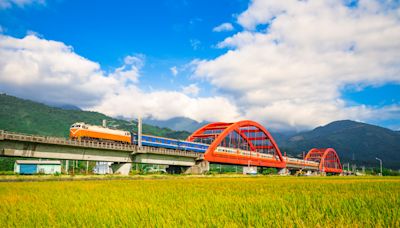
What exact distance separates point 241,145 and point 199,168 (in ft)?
125

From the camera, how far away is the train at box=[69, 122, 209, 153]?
51.7m

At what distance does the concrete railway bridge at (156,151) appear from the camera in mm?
44156

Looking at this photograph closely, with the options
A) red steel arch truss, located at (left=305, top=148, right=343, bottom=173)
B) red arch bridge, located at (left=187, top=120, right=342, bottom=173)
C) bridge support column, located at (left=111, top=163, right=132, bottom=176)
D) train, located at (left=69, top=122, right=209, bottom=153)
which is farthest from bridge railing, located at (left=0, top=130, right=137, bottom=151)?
red steel arch truss, located at (left=305, top=148, right=343, bottom=173)

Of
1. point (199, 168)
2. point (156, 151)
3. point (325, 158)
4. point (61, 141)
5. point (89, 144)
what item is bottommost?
point (199, 168)

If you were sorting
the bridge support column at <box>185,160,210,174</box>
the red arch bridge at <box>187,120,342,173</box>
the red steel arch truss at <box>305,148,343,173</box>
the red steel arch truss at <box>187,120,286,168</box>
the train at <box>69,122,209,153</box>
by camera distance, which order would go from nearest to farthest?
1. the train at <box>69,122,209,153</box>
2. the bridge support column at <box>185,160,210,174</box>
3. the red steel arch truss at <box>187,120,286,168</box>
4. the red arch bridge at <box>187,120,342,173</box>
5. the red steel arch truss at <box>305,148,343,173</box>

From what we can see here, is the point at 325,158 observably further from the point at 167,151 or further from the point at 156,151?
the point at 156,151

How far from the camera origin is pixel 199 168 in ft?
249

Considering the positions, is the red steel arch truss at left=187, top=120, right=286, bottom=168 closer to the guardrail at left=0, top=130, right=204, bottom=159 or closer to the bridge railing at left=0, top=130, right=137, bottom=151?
the guardrail at left=0, top=130, right=204, bottom=159

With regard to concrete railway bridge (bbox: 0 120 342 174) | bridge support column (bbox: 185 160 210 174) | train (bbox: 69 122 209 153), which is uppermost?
train (bbox: 69 122 209 153)

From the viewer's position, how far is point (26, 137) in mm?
43438

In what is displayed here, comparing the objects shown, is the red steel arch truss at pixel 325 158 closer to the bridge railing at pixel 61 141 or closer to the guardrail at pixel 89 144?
the guardrail at pixel 89 144

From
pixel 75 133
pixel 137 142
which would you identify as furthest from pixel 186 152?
pixel 75 133

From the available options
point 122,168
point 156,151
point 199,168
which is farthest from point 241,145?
point 122,168

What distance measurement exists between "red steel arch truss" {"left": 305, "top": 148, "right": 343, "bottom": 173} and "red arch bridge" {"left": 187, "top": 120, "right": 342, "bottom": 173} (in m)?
19.6
